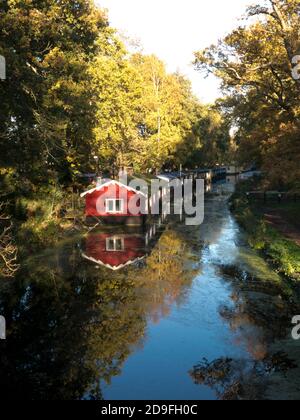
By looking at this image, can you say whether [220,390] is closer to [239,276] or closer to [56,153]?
[239,276]

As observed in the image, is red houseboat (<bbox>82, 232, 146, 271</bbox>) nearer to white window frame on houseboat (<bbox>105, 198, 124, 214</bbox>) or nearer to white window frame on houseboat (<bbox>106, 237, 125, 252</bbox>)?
white window frame on houseboat (<bbox>106, 237, 125, 252</bbox>)

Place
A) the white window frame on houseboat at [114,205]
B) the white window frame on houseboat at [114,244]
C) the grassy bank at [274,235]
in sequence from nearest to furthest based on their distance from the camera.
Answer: the grassy bank at [274,235]
the white window frame on houseboat at [114,244]
the white window frame on houseboat at [114,205]

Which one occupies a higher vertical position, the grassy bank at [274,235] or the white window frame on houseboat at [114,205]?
the white window frame on houseboat at [114,205]

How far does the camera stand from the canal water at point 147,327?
45.9 feet

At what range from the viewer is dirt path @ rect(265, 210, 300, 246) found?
112 ft

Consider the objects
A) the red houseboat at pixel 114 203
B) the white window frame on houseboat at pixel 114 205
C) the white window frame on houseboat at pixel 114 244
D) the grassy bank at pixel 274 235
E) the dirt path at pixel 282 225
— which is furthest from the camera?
the white window frame on houseboat at pixel 114 205

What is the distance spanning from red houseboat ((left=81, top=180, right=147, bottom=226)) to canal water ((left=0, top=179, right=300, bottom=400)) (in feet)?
34.5

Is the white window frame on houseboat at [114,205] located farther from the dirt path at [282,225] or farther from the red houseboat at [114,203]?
the dirt path at [282,225]

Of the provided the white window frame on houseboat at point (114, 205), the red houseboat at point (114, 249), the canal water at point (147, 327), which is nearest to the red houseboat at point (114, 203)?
the white window frame on houseboat at point (114, 205)

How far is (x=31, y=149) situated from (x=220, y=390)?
A: 2005 cm

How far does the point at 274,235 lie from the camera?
1328 inches

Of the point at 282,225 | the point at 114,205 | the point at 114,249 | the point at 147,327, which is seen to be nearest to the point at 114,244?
the point at 114,249

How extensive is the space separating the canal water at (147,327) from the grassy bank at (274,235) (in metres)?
0.89

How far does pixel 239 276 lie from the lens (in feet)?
86.0
